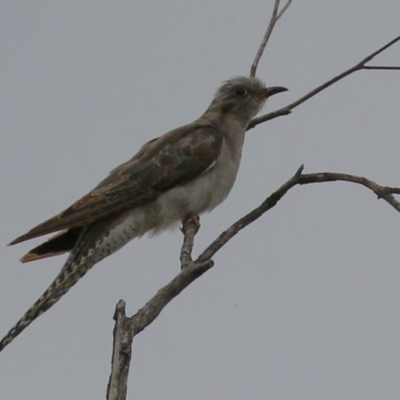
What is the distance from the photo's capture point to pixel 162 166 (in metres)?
6.24

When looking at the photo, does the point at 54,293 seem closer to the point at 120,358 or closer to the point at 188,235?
the point at 188,235

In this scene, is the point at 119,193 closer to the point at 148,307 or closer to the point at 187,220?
the point at 187,220

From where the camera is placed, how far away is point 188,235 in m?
5.50

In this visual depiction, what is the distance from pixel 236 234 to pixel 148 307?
0.95 meters

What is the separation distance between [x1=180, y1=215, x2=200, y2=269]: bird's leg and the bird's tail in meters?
0.71

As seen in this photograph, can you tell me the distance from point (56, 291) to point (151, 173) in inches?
54.0

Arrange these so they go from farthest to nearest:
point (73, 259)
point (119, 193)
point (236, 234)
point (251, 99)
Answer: point (251, 99), point (119, 193), point (73, 259), point (236, 234)

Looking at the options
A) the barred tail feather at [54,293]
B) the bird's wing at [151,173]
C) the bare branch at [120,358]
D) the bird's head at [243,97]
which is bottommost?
the bare branch at [120,358]

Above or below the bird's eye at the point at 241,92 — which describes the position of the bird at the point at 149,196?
below

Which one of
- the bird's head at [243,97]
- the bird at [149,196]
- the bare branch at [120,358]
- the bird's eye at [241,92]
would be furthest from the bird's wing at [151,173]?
the bare branch at [120,358]

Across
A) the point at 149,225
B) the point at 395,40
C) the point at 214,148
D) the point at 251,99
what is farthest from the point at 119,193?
the point at 395,40

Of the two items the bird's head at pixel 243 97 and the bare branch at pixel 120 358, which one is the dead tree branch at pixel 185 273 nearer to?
the bare branch at pixel 120 358

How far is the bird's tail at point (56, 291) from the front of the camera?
471 centimetres

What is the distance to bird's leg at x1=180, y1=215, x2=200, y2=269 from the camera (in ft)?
15.6
